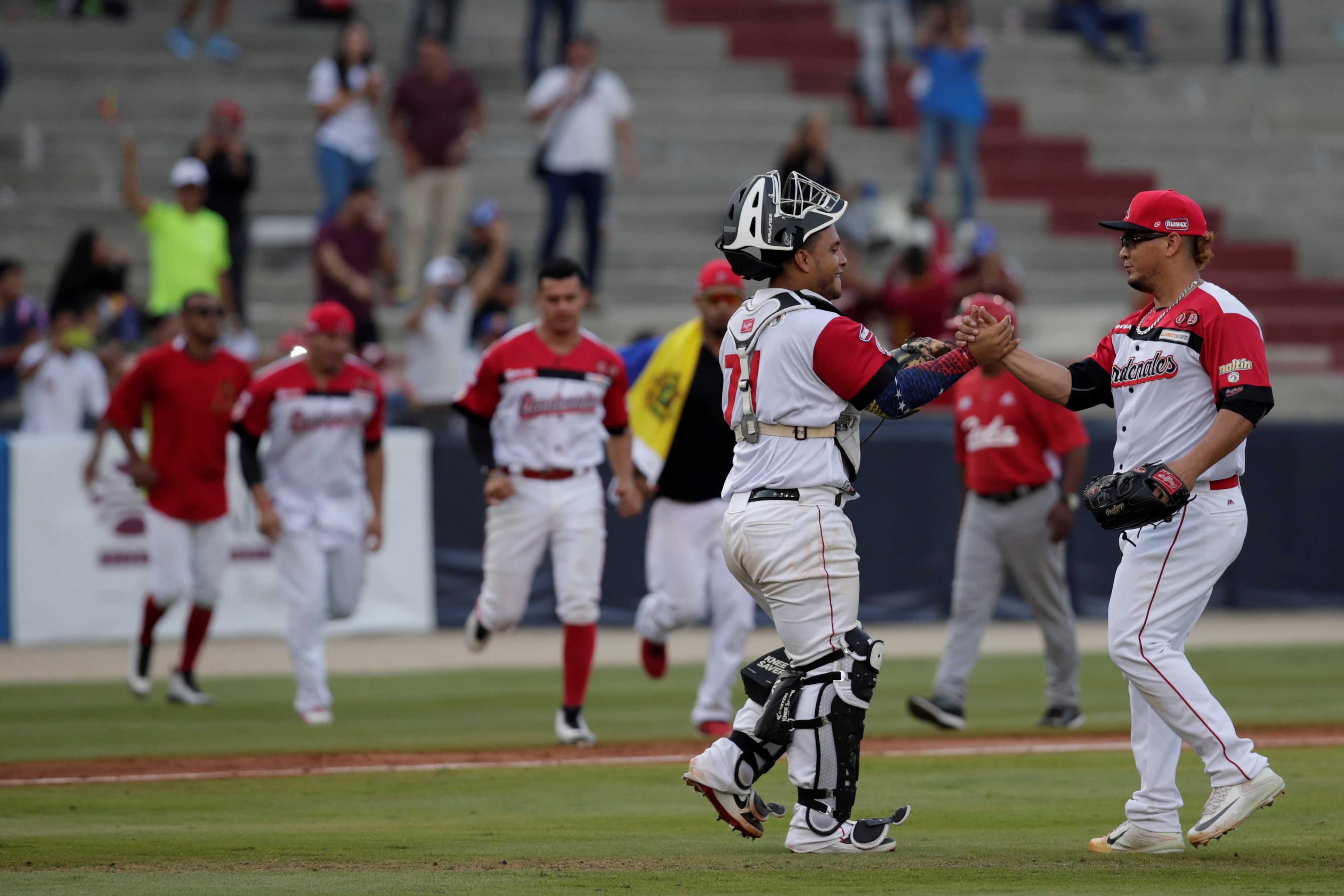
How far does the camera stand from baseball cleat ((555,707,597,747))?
33.0ft

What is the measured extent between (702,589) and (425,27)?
592 inches

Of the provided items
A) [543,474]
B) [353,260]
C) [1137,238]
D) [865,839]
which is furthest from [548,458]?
[353,260]

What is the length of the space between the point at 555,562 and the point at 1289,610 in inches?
386

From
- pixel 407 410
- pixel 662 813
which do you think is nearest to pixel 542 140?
pixel 407 410

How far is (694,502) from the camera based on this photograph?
10.4 m

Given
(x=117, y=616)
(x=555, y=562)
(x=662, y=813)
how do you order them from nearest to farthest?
(x=662, y=813), (x=555, y=562), (x=117, y=616)

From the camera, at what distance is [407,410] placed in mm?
17281

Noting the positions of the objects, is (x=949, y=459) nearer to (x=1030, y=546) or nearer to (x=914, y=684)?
(x=914, y=684)

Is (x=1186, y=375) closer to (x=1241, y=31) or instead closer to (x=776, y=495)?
(x=776, y=495)

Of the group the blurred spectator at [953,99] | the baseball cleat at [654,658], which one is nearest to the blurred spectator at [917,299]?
the blurred spectator at [953,99]

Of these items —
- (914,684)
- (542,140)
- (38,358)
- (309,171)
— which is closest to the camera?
(914,684)

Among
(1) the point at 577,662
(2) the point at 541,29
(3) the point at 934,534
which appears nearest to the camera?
(1) the point at 577,662

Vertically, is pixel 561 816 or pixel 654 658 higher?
pixel 561 816

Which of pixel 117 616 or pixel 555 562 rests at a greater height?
pixel 555 562
